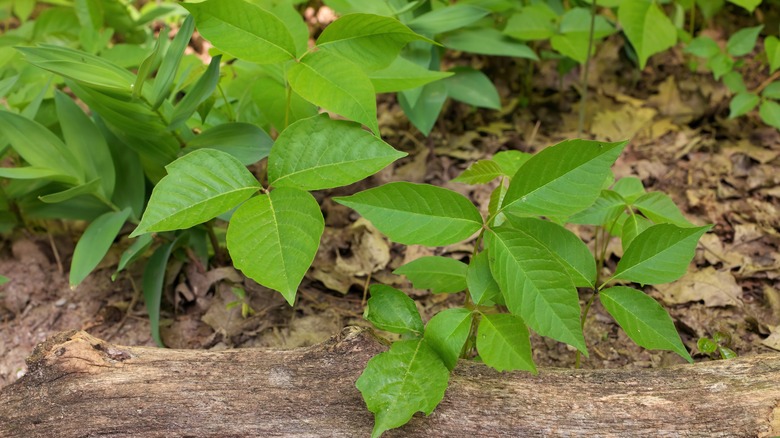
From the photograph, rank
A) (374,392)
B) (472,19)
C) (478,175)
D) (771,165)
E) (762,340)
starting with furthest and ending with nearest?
(771,165)
(472,19)
(762,340)
(478,175)
(374,392)

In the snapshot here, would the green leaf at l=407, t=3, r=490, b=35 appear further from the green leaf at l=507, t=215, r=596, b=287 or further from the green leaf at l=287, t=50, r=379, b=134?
the green leaf at l=507, t=215, r=596, b=287

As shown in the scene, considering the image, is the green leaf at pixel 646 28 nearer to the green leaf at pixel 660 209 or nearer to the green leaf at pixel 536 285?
the green leaf at pixel 660 209

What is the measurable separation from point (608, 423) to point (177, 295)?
4.28 ft

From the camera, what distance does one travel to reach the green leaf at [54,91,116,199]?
1.77 meters

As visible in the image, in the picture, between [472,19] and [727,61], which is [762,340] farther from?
[472,19]

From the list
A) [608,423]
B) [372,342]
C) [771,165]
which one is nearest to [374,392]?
[372,342]

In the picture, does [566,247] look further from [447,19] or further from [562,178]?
[447,19]

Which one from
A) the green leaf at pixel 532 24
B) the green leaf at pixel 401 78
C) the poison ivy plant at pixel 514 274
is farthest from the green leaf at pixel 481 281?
the green leaf at pixel 532 24

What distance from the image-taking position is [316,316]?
1.84 meters

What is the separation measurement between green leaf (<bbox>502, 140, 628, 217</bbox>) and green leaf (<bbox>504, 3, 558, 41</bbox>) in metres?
1.18

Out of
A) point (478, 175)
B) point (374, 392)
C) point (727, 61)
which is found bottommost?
point (374, 392)

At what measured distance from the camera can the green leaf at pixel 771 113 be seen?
2137mm

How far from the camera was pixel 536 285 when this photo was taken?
117 cm

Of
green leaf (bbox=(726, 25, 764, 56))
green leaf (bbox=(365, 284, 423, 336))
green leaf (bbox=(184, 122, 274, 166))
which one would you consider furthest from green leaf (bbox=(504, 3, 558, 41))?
green leaf (bbox=(365, 284, 423, 336))
